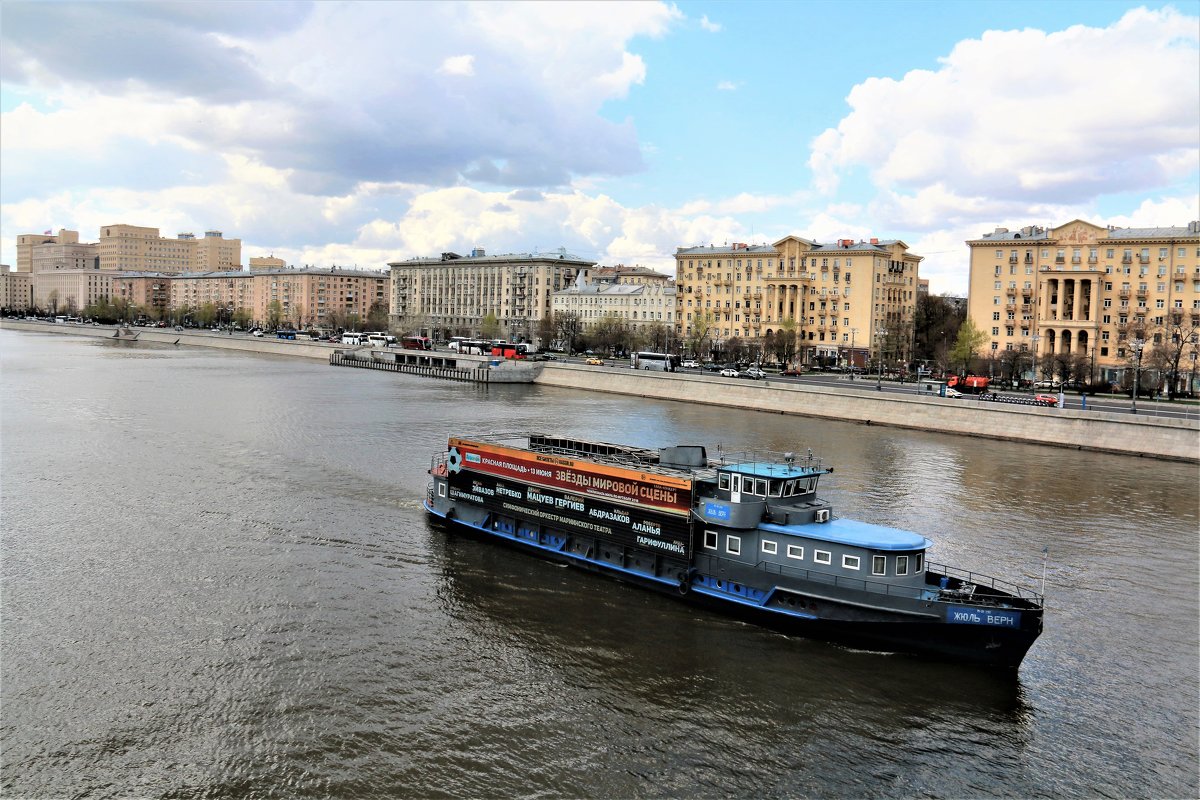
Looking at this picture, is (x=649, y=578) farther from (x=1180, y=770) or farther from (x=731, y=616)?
(x=1180, y=770)

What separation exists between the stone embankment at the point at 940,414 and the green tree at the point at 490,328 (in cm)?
8020

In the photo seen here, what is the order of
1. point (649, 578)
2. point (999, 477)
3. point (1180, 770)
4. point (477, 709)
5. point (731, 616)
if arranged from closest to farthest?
1. point (1180, 770)
2. point (477, 709)
3. point (731, 616)
4. point (649, 578)
5. point (999, 477)

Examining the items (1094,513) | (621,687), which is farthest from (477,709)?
(1094,513)

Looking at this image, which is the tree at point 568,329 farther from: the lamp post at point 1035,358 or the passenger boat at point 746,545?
the passenger boat at point 746,545

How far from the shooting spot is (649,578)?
84.5ft

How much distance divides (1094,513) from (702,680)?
23633mm

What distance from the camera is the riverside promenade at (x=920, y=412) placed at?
50.8 m

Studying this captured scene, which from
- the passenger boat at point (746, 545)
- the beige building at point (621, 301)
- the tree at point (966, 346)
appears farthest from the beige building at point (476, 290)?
the passenger boat at point (746, 545)

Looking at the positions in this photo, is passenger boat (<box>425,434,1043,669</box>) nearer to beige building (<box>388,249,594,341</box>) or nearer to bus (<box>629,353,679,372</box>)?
bus (<box>629,353,679,372</box>)

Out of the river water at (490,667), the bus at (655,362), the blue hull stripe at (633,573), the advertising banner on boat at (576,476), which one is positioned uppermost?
the bus at (655,362)

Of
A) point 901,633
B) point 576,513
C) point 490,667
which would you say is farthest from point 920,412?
point 490,667

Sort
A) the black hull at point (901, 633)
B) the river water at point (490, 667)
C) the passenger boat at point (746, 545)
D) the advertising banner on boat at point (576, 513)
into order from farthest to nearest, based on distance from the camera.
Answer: the advertising banner on boat at point (576, 513), the passenger boat at point (746, 545), the black hull at point (901, 633), the river water at point (490, 667)

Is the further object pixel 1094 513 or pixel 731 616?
pixel 1094 513

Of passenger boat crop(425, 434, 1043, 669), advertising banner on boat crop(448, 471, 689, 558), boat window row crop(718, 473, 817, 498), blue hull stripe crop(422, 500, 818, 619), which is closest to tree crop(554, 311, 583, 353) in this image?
advertising banner on boat crop(448, 471, 689, 558)
